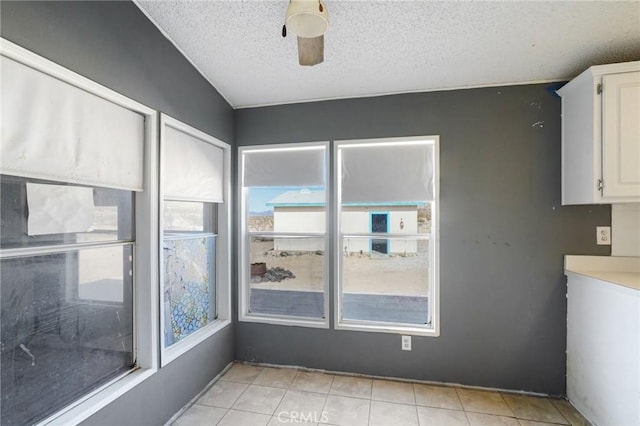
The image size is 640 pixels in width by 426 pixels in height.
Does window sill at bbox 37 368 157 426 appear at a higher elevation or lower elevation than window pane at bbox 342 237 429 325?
lower

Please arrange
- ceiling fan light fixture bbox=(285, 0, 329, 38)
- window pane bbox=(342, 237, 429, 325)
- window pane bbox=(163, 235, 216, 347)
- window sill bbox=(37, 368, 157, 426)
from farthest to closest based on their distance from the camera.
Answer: window pane bbox=(342, 237, 429, 325) < window pane bbox=(163, 235, 216, 347) < window sill bbox=(37, 368, 157, 426) < ceiling fan light fixture bbox=(285, 0, 329, 38)

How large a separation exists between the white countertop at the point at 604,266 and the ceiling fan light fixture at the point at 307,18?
237cm

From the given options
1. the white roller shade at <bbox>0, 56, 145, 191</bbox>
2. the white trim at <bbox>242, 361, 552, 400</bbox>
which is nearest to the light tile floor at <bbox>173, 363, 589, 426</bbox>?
the white trim at <bbox>242, 361, 552, 400</bbox>

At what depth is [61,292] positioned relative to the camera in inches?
56.9

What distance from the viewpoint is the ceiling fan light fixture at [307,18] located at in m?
1.15

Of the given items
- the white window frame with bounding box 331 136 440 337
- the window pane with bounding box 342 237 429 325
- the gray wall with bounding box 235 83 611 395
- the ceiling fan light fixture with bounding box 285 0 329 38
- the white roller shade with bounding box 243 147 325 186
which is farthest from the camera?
the white roller shade with bounding box 243 147 325 186

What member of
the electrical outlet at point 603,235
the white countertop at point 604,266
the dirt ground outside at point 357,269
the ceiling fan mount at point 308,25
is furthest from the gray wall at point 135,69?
the electrical outlet at point 603,235

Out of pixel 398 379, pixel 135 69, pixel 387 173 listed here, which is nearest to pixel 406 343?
pixel 398 379

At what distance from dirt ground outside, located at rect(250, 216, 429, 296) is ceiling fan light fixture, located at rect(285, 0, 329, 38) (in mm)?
1855

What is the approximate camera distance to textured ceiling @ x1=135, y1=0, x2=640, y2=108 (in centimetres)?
168

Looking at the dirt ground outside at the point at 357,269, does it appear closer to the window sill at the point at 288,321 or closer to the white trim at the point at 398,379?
the window sill at the point at 288,321

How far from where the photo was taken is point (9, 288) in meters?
1.24

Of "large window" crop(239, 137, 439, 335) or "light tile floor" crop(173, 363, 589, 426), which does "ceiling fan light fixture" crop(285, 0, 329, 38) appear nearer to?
"large window" crop(239, 137, 439, 335)

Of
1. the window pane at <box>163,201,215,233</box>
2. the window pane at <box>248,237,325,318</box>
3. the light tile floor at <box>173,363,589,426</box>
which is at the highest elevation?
the window pane at <box>163,201,215,233</box>
